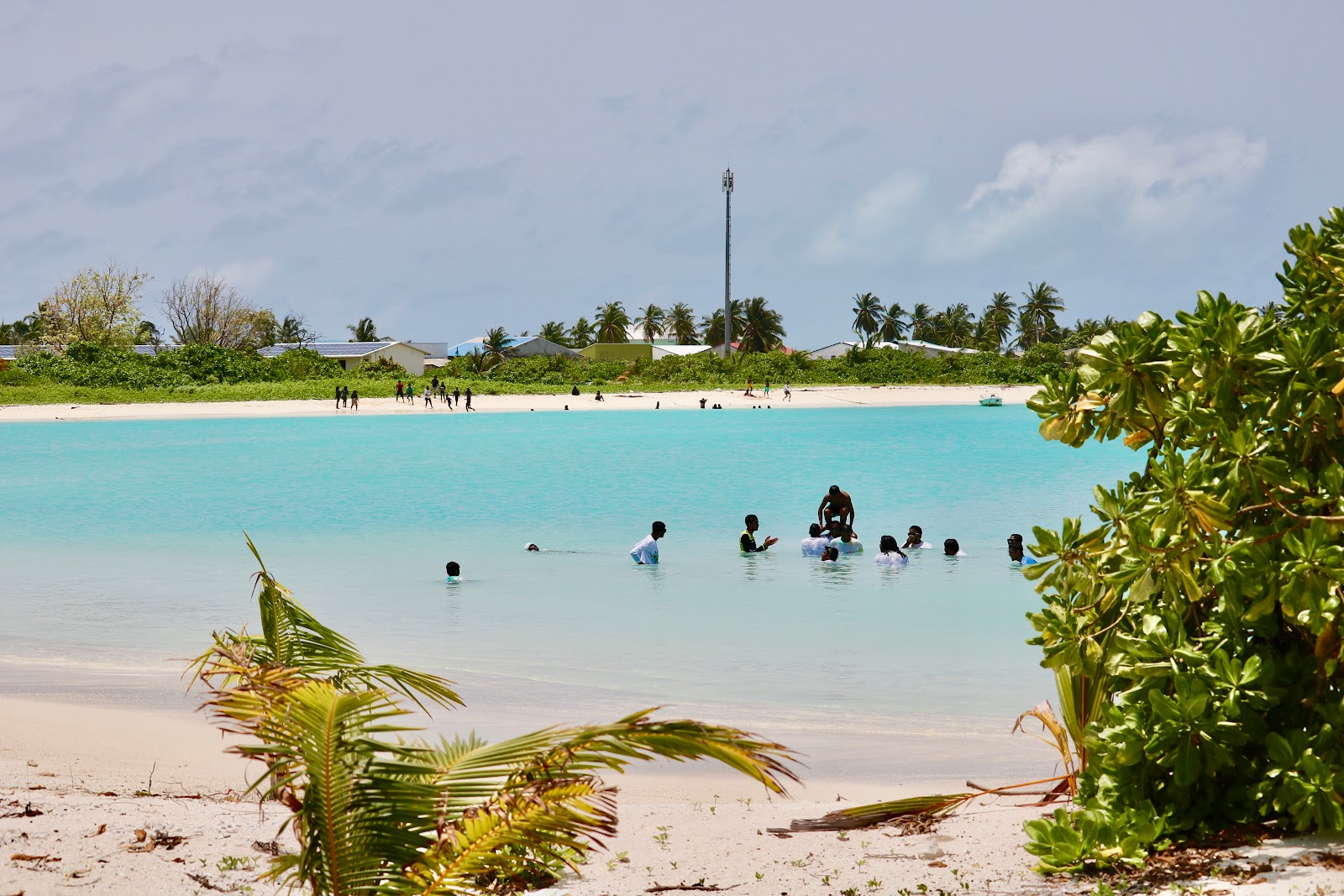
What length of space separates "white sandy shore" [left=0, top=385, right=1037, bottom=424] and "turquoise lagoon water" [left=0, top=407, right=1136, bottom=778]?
13770 millimetres

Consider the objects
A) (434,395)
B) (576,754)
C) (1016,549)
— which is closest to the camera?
(576,754)

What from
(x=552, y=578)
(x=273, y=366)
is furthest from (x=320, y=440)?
(x=552, y=578)

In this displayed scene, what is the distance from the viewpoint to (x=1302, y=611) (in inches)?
153

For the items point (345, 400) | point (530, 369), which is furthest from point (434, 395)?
point (530, 369)

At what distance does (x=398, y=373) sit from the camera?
76.5 m

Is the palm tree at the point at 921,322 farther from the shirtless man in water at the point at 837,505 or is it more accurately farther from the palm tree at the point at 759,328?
the shirtless man in water at the point at 837,505

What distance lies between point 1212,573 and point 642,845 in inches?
123

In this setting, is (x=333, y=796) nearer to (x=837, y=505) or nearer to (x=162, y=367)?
(x=837, y=505)

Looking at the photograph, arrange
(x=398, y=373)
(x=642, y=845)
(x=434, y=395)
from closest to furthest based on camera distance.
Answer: (x=642, y=845)
(x=434, y=395)
(x=398, y=373)

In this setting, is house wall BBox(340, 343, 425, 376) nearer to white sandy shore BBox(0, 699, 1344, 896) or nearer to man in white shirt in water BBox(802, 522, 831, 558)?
man in white shirt in water BBox(802, 522, 831, 558)

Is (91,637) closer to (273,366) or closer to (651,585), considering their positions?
(651,585)

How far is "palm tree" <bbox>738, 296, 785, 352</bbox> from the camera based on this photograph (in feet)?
327

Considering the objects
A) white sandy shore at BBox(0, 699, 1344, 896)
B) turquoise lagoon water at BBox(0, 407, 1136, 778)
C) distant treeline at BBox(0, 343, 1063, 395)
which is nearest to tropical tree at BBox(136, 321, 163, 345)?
distant treeline at BBox(0, 343, 1063, 395)

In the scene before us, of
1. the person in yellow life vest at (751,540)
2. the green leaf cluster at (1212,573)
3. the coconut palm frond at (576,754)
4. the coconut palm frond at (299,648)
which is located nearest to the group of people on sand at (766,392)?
the person in yellow life vest at (751,540)
